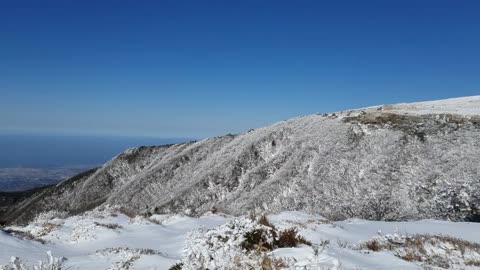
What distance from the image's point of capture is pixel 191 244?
910 centimetres

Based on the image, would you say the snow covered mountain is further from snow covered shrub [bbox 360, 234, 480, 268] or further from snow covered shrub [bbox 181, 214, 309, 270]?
snow covered shrub [bbox 181, 214, 309, 270]

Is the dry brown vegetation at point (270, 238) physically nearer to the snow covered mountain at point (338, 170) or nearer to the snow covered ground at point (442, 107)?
the snow covered mountain at point (338, 170)

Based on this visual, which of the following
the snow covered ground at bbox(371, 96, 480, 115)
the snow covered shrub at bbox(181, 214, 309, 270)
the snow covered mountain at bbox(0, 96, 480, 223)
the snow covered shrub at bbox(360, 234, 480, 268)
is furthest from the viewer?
the snow covered ground at bbox(371, 96, 480, 115)

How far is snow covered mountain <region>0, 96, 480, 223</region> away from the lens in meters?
35.3

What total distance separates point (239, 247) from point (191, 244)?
1.48 metres

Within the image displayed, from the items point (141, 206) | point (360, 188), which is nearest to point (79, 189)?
point (141, 206)

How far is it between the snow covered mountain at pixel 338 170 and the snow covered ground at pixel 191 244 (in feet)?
49.8

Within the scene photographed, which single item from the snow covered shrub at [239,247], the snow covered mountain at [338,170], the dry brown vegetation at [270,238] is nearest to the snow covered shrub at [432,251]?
the dry brown vegetation at [270,238]

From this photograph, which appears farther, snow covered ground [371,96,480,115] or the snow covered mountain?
snow covered ground [371,96,480,115]

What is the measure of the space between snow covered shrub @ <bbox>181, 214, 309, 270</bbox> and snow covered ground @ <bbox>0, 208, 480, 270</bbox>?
32 millimetres

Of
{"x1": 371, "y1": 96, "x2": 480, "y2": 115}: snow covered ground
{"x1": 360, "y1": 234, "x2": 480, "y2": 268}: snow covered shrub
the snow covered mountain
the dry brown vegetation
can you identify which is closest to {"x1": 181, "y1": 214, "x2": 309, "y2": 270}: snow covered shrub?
the dry brown vegetation

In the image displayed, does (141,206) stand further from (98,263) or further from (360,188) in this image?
(98,263)

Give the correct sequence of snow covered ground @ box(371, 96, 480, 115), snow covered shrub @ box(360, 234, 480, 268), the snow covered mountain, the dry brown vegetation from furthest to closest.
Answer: snow covered ground @ box(371, 96, 480, 115)
the snow covered mountain
the dry brown vegetation
snow covered shrub @ box(360, 234, 480, 268)

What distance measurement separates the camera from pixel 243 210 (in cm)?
4038
